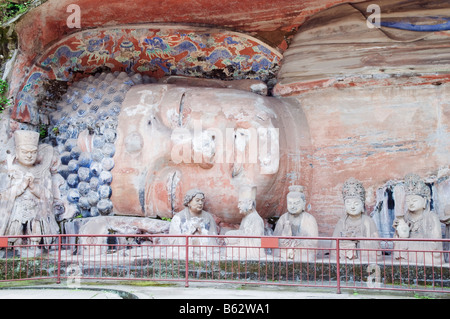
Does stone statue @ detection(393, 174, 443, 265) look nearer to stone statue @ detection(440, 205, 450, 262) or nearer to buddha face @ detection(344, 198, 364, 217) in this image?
stone statue @ detection(440, 205, 450, 262)

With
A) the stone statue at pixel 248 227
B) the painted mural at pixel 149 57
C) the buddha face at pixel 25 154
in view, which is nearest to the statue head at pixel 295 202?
the stone statue at pixel 248 227

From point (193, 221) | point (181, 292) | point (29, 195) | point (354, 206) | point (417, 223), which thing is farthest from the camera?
point (29, 195)

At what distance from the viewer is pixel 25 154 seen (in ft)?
31.3

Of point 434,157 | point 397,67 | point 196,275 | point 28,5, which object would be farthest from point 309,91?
point 28,5

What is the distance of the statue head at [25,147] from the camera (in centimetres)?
954

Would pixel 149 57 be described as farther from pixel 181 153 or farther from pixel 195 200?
pixel 195 200

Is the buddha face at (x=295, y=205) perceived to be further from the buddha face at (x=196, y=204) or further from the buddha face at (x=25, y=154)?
the buddha face at (x=25, y=154)

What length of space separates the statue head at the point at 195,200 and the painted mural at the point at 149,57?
256 cm

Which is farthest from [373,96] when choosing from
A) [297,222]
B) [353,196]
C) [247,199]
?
[247,199]

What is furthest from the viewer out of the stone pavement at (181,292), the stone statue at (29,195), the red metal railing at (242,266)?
the stone statue at (29,195)

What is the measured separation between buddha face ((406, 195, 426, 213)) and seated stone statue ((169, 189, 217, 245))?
2.68m

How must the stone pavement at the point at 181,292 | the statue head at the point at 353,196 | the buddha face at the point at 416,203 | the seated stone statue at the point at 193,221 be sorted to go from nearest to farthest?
the stone pavement at the point at 181,292 → the buddha face at the point at 416,203 → the statue head at the point at 353,196 → the seated stone statue at the point at 193,221

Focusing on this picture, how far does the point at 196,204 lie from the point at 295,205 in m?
1.37

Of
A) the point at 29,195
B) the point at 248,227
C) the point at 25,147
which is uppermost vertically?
the point at 25,147
